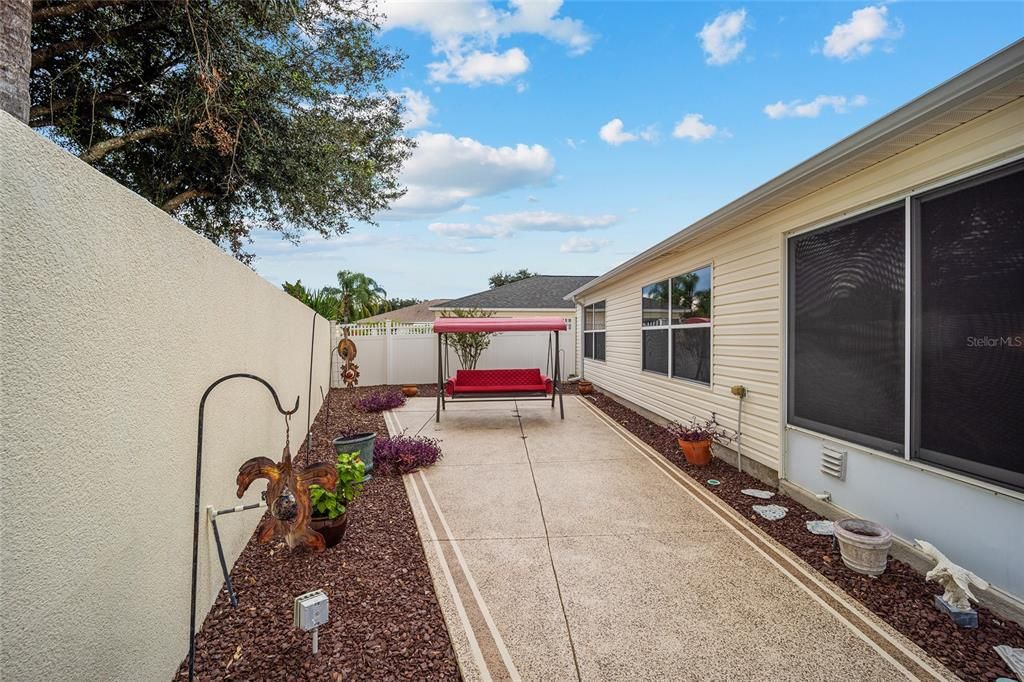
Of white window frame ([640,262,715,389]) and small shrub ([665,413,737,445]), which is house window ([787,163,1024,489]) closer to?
small shrub ([665,413,737,445])

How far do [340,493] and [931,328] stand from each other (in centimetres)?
407

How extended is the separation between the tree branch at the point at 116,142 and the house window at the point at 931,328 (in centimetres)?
711

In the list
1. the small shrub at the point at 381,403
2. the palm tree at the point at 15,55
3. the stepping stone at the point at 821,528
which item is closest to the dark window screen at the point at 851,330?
the stepping stone at the point at 821,528

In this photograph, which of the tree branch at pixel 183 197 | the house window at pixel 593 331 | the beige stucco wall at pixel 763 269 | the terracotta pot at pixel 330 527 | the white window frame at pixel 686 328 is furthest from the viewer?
the house window at pixel 593 331

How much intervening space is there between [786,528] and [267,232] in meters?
8.78

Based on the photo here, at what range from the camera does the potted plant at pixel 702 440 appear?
208 inches

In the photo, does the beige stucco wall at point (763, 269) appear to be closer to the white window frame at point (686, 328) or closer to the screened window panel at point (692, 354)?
the white window frame at point (686, 328)

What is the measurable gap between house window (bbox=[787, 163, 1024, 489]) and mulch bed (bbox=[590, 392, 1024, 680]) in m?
0.73

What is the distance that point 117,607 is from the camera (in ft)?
5.41

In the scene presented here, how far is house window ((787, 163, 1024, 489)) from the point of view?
247cm

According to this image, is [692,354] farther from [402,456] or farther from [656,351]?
[402,456]

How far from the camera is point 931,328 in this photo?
2850 millimetres

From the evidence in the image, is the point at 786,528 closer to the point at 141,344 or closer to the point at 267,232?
the point at 141,344

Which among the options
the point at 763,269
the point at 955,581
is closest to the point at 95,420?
the point at 955,581
